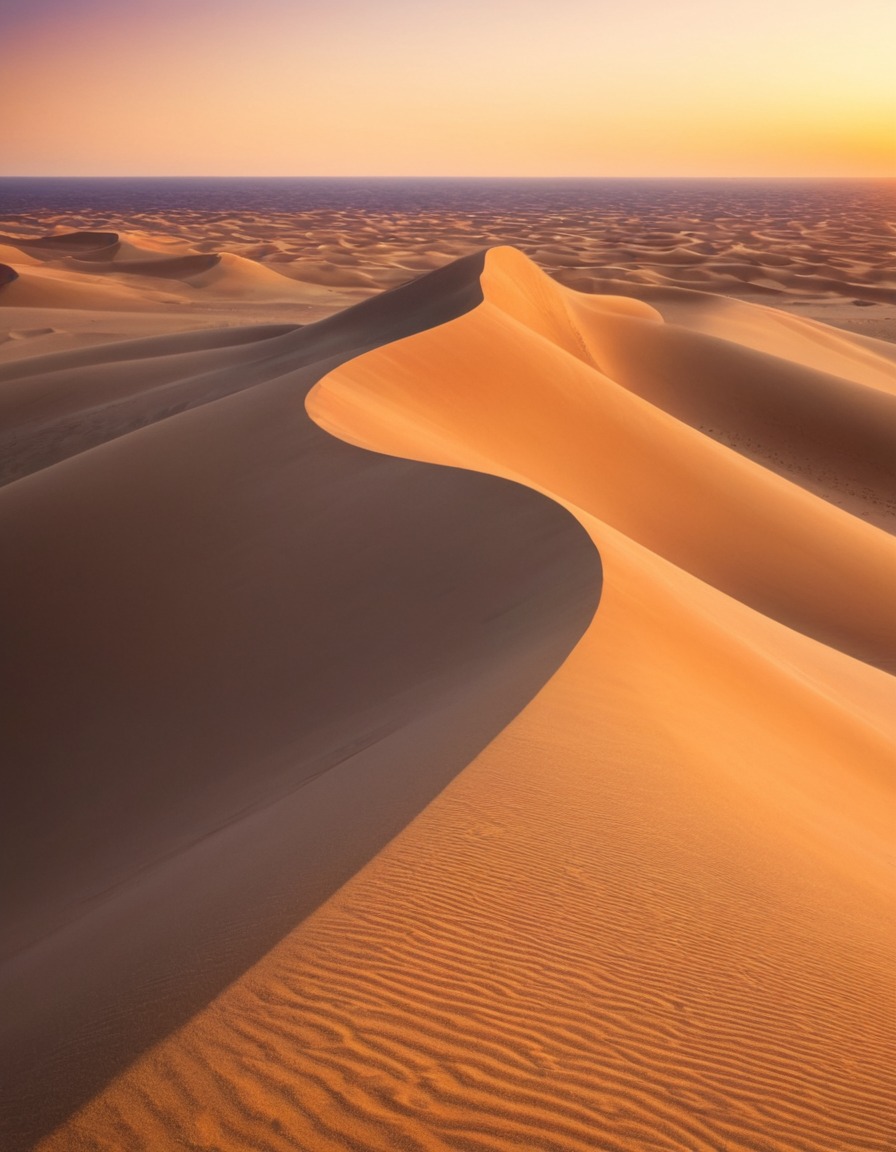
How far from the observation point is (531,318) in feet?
71.1

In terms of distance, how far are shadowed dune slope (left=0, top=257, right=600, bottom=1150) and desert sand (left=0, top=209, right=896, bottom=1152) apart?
0.03 m

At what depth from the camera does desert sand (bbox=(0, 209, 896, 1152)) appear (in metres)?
2.45

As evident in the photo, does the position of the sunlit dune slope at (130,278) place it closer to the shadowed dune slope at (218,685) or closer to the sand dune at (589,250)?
the sand dune at (589,250)

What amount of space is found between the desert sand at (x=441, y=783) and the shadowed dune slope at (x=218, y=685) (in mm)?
32

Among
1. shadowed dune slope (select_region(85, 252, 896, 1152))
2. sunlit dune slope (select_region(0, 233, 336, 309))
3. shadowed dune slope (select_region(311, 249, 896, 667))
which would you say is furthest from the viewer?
sunlit dune slope (select_region(0, 233, 336, 309))

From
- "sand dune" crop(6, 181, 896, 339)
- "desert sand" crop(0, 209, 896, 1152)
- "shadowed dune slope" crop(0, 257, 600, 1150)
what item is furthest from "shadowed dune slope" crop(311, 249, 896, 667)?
"sand dune" crop(6, 181, 896, 339)

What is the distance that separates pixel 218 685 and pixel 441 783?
3454mm

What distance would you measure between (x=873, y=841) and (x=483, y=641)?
2.53 meters

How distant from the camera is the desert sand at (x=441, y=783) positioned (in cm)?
245

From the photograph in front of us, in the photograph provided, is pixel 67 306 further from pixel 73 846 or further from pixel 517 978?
pixel 517 978

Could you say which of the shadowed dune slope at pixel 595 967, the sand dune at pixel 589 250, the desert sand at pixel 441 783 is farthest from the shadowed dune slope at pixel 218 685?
the sand dune at pixel 589 250

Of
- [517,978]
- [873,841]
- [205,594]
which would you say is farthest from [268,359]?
[517,978]

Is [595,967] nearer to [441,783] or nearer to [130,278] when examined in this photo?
[441,783]

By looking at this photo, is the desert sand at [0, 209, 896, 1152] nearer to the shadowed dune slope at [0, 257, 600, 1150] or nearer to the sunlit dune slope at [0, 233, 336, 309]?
the shadowed dune slope at [0, 257, 600, 1150]
